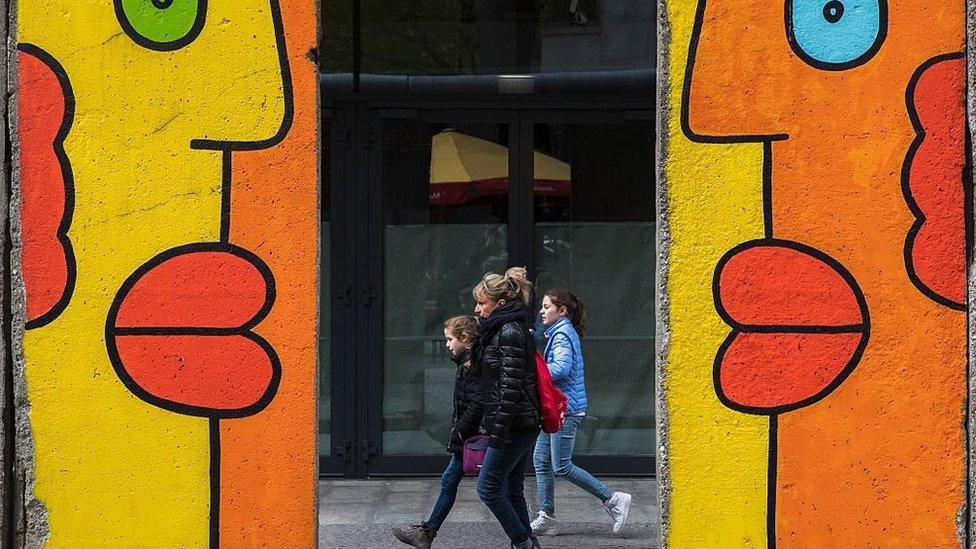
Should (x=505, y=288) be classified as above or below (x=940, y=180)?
below

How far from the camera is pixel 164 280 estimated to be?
4.84 metres

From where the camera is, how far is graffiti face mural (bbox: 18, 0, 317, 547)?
4.83 meters

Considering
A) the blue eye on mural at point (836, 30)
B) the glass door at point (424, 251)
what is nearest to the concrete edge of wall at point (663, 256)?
the blue eye on mural at point (836, 30)

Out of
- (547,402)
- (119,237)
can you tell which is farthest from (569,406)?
(119,237)

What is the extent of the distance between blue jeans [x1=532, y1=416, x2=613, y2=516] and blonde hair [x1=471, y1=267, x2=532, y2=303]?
1.02 m

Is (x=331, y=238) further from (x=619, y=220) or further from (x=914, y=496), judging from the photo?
(x=914, y=496)

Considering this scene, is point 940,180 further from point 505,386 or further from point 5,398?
point 5,398

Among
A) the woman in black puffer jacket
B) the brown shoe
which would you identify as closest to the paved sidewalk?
the brown shoe

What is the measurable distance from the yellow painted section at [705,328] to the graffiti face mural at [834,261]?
0.03 ft

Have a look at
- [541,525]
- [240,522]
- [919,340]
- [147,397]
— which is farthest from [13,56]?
[919,340]

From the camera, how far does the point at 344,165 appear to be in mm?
7793

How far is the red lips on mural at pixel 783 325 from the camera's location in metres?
4.80

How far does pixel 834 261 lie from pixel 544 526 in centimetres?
247

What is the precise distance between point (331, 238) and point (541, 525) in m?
2.63
